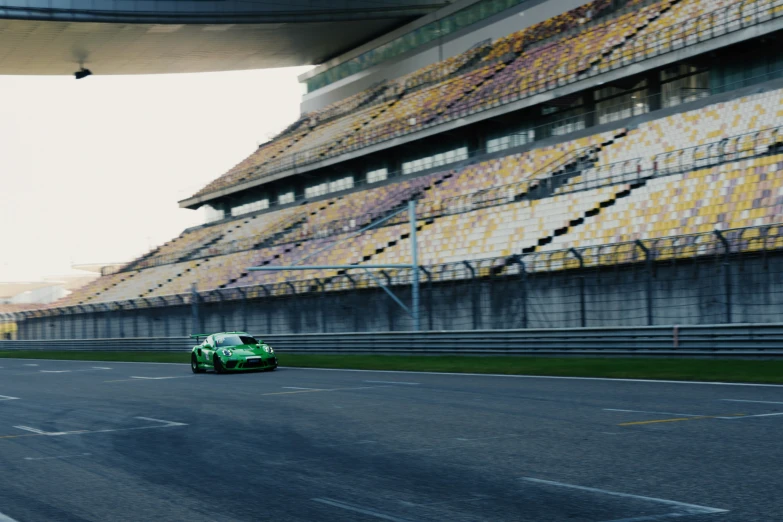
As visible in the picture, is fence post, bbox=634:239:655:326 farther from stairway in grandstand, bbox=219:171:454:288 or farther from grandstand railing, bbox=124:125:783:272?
stairway in grandstand, bbox=219:171:454:288

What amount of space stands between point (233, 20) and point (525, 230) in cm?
3095

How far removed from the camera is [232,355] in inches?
982

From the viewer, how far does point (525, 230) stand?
33.8 m

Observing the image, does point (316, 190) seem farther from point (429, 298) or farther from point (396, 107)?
point (429, 298)

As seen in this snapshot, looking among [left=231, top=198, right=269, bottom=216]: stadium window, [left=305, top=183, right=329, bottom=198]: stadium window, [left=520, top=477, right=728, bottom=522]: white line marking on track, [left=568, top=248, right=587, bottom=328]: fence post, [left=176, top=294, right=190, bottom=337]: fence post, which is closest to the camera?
[left=520, top=477, right=728, bottom=522]: white line marking on track

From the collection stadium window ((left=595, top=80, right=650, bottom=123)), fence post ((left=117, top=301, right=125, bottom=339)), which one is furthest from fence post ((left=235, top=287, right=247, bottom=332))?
stadium window ((left=595, top=80, right=650, bottom=123))

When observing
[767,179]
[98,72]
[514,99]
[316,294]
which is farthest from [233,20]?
[767,179]

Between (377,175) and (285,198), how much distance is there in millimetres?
10329

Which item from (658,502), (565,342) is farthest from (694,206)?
(658,502)

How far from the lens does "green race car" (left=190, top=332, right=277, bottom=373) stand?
2498 cm

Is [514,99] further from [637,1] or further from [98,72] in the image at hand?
[98,72]

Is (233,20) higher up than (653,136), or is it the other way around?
(233,20)

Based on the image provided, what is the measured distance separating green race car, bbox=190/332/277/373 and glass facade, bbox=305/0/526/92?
33.5 meters

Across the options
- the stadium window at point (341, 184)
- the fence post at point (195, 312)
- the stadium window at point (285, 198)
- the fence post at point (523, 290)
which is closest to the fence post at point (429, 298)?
the fence post at point (523, 290)
